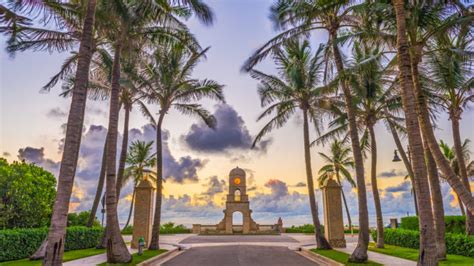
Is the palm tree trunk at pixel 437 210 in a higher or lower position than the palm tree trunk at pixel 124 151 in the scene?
lower

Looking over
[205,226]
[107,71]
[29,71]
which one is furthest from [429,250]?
[205,226]

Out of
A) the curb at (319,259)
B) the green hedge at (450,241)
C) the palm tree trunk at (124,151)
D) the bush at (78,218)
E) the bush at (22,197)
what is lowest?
the curb at (319,259)

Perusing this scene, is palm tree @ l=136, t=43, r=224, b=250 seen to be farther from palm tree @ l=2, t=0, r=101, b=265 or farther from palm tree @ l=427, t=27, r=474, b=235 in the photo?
palm tree @ l=427, t=27, r=474, b=235

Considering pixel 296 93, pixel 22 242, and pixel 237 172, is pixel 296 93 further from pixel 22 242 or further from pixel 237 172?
pixel 237 172

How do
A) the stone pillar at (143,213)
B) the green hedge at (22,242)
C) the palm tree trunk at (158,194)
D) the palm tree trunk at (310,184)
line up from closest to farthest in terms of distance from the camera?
the green hedge at (22,242), the palm tree trunk at (158,194), the palm tree trunk at (310,184), the stone pillar at (143,213)

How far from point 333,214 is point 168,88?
11681 mm

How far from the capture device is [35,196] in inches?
704

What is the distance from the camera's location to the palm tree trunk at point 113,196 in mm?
12078

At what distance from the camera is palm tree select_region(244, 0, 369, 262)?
12.9 metres

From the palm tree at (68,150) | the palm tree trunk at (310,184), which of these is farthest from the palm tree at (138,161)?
the palm tree at (68,150)

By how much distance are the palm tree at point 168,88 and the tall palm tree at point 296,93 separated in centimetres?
305

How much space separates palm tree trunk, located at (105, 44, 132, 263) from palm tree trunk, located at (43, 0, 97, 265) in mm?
4136

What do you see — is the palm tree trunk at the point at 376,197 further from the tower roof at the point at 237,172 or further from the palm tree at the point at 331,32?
the tower roof at the point at 237,172

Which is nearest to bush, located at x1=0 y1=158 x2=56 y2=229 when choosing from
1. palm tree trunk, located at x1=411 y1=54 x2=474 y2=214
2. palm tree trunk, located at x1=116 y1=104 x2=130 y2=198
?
palm tree trunk, located at x1=116 y1=104 x2=130 y2=198
